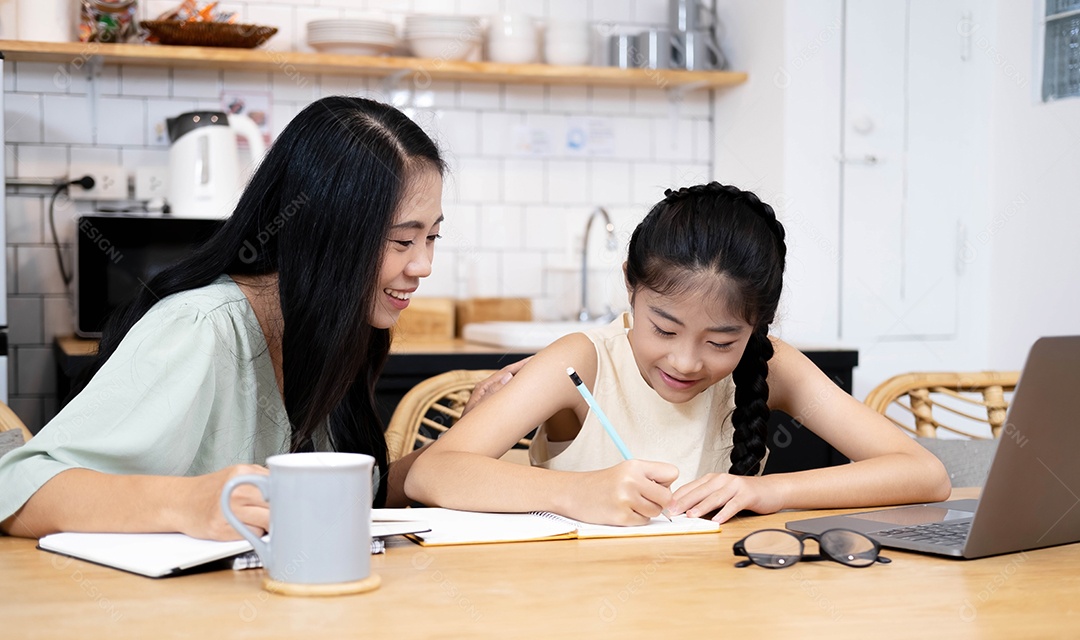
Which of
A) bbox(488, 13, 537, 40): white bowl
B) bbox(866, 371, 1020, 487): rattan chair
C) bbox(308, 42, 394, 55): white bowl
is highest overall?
bbox(488, 13, 537, 40): white bowl

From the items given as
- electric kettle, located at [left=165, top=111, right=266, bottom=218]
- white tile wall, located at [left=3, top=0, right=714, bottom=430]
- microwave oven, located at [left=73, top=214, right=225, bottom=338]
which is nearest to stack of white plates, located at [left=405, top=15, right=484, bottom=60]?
white tile wall, located at [left=3, top=0, right=714, bottom=430]

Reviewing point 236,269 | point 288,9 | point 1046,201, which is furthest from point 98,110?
point 1046,201

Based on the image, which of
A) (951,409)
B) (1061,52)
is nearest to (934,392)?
(951,409)

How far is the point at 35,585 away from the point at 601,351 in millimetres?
1041

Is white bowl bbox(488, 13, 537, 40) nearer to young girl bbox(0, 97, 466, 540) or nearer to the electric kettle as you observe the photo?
the electric kettle

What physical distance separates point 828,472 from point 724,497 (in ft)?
0.62

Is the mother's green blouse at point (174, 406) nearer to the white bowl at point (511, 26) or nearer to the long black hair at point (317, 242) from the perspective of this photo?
the long black hair at point (317, 242)

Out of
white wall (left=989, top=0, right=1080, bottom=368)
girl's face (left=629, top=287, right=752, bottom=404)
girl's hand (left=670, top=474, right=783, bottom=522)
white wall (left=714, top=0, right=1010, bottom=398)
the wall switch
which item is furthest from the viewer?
white wall (left=714, top=0, right=1010, bottom=398)

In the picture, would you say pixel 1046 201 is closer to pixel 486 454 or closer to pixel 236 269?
pixel 486 454

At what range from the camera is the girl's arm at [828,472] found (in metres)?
1.39

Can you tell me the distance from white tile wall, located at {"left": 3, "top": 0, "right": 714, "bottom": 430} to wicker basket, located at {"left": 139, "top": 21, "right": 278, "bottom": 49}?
6.9 inches

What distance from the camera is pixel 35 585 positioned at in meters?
0.98

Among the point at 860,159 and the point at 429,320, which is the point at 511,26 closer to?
the point at 429,320

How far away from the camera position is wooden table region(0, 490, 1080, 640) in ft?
2.89
